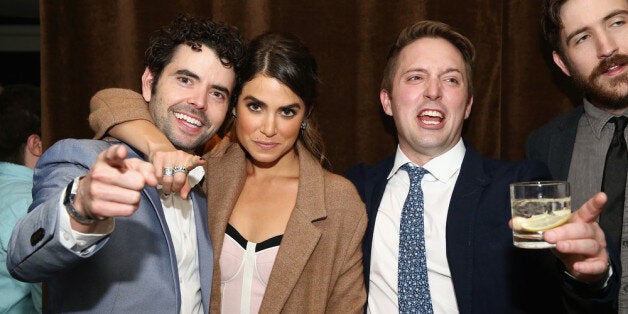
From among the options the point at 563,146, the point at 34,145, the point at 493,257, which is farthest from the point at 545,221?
the point at 34,145

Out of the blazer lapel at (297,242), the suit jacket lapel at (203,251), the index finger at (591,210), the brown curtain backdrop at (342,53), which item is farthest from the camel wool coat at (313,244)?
the index finger at (591,210)

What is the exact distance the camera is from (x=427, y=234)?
6.20 feet

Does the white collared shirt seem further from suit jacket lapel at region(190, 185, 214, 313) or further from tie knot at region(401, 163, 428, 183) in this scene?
suit jacket lapel at region(190, 185, 214, 313)

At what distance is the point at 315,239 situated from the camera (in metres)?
1.82

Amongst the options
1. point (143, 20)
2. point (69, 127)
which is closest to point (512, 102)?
point (143, 20)

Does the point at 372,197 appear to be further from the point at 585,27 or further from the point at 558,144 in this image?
the point at 585,27

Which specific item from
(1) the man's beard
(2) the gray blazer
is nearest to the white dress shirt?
(2) the gray blazer

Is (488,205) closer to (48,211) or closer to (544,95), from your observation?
(544,95)

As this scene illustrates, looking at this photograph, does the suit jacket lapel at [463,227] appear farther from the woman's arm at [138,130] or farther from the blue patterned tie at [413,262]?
the woman's arm at [138,130]

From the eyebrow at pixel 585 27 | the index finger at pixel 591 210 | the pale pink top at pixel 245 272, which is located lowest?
the pale pink top at pixel 245 272

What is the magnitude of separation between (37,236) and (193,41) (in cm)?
87

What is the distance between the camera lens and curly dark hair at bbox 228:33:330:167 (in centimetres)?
192

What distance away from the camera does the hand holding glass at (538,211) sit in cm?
119

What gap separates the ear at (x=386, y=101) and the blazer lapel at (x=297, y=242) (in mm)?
440
